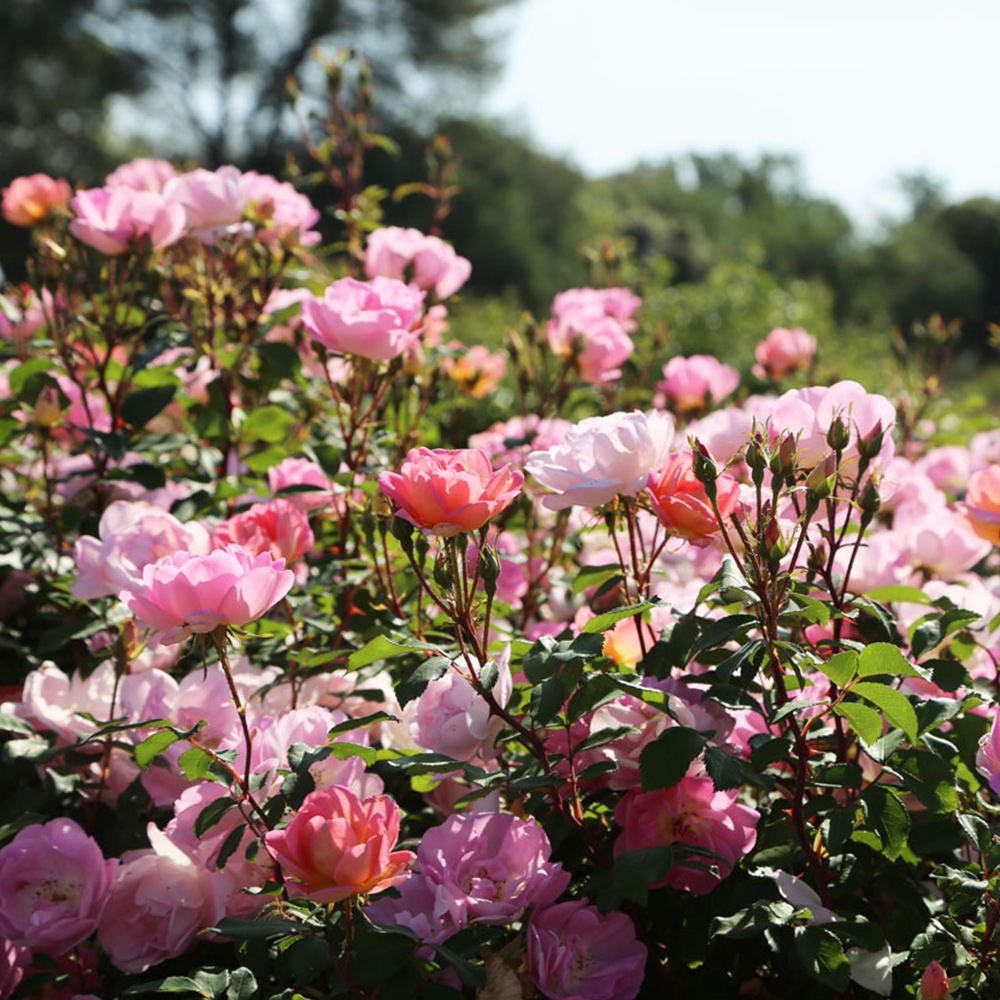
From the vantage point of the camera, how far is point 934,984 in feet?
2.52

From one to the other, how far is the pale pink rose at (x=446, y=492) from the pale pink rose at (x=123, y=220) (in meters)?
0.74

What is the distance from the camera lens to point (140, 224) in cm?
136

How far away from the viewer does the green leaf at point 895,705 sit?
0.76 meters

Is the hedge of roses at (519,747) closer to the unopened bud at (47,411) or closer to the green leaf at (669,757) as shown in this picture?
the green leaf at (669,757)

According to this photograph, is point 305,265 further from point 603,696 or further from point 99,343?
point 603,696

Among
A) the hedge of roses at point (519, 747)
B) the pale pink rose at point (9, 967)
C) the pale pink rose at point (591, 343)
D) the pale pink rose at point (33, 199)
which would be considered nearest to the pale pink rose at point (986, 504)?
the hedge of roses at point (519, 747)

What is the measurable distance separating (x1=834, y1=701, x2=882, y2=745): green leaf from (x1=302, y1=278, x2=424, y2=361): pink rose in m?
0.61

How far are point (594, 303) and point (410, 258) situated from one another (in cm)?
37

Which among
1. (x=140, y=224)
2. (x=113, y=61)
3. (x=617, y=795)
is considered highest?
(x=113, y=61)

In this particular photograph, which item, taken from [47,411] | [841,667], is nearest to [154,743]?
[841,667]

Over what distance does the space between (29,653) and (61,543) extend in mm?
152

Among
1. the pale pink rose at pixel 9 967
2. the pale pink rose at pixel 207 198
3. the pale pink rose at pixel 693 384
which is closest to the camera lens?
the pale pink rose at pixel 9 967

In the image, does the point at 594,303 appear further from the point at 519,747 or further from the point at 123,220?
the point at 519,747

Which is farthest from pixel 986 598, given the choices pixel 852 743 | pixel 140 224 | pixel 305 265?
pixel 305 265
